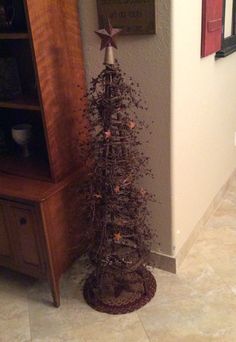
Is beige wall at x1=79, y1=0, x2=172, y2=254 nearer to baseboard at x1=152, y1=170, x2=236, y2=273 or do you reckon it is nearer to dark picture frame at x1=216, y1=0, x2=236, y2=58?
baseboard at x1=152, y1=170, x2=236, y2=273

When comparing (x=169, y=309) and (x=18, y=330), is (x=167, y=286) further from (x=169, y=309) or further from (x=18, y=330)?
(x=18, y=330)

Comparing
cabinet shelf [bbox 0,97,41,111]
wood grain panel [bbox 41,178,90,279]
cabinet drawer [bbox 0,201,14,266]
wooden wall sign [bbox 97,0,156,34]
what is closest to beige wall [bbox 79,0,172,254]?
wooden wall sign [bbox 97,0,156,34]

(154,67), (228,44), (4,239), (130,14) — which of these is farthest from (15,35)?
(228,44)

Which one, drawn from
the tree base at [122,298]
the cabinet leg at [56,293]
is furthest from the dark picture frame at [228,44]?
the cabinet leg at [56,293]

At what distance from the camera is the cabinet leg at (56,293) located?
5.65 feet

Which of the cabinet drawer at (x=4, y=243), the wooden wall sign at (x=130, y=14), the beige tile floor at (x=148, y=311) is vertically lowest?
the beige tile floor at (x=148, y=311)

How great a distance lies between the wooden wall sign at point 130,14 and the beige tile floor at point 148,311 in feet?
4.04

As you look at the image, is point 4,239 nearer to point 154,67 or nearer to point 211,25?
point 154,67

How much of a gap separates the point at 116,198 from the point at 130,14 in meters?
0.78

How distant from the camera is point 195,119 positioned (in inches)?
74.8

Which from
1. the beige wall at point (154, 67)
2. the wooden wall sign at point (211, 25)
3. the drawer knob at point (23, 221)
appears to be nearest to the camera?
the beige wall at point (154, 67)

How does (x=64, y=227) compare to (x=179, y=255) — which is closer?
(x=64, y=227)

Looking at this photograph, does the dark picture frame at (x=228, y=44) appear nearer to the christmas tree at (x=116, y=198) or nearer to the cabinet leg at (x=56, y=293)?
the christmas tree at (x=116, y=198)

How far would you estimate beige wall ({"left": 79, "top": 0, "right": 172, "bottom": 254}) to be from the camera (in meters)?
1.54
